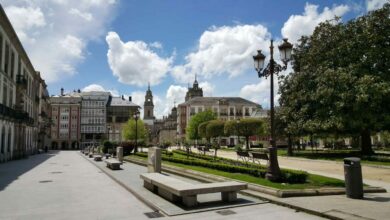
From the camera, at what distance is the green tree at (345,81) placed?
26641mm

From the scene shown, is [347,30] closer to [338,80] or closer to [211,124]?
[338,80]

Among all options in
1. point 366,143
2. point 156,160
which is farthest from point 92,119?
point 156,160

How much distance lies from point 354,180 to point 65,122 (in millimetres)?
101879

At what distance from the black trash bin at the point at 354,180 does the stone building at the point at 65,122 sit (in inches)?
3942

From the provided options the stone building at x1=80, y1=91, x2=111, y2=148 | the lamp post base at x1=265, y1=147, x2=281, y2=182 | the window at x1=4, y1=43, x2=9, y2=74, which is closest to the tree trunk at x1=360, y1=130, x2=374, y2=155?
the lamp post base at x1=265, y1=147, x2=281, y2=182

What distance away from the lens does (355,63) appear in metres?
29.4

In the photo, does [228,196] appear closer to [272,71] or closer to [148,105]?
[272,71]

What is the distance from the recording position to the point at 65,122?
4045 inches

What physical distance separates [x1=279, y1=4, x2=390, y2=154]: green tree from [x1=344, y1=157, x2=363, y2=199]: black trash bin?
17052 millimetres

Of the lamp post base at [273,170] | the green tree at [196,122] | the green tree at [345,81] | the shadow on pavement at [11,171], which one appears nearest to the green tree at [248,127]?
the green tree at [196,122]

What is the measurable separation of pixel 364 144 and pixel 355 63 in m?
7.47

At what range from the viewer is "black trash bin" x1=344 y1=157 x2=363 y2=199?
9.99 metres

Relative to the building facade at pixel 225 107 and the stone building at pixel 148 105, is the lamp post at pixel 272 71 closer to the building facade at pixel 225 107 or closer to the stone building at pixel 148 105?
the building facade at pixel 225 107

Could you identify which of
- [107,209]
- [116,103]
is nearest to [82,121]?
[116,103]
